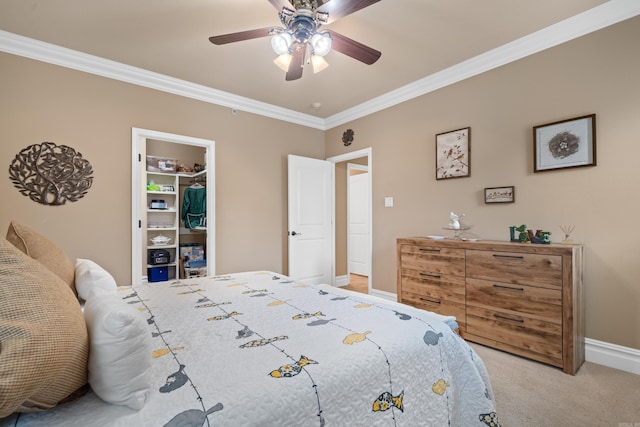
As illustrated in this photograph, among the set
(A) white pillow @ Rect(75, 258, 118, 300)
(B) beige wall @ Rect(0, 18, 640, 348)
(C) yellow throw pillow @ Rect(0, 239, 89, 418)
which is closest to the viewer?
(C) yellow throw pillow @ Rect(0, 239, 89, 418)

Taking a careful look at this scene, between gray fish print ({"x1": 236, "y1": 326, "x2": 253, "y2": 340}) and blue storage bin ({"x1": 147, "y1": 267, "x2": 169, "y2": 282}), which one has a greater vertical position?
gray fish print ({"x1": 236, "y1": 326, "x2": 253, "y2": 340})

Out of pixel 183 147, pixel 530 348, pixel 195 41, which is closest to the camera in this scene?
pixel 530 348

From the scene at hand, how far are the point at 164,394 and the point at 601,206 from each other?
305 centimetres

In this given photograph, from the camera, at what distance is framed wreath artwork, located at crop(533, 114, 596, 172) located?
7.61ft

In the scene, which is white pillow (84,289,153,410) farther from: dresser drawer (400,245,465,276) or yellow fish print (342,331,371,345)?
dresser drawer (400,245,465,276)

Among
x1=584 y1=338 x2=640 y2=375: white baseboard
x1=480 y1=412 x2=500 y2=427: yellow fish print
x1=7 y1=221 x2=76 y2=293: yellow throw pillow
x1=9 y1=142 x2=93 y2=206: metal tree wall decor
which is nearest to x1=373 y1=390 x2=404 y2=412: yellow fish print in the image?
x1=480 y1=412 x2=500 y2=427: yellow fish print

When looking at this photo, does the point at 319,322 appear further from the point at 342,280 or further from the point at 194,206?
the point at 194,206

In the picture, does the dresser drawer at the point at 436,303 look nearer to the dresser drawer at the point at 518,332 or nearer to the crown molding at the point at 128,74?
the dresser drawer at the point at 518,332

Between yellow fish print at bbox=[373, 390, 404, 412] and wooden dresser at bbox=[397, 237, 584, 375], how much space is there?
1748mm

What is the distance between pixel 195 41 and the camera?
2645 mm

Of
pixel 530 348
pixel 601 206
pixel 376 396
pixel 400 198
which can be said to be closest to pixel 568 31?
pixel 601 206

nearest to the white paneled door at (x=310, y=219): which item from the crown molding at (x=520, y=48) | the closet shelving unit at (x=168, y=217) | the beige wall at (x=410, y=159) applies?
the beige wall at (x=410, y=159)

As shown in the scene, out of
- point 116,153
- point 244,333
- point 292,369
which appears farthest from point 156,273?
point 292,369

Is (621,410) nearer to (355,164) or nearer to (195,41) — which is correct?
(195,41)
